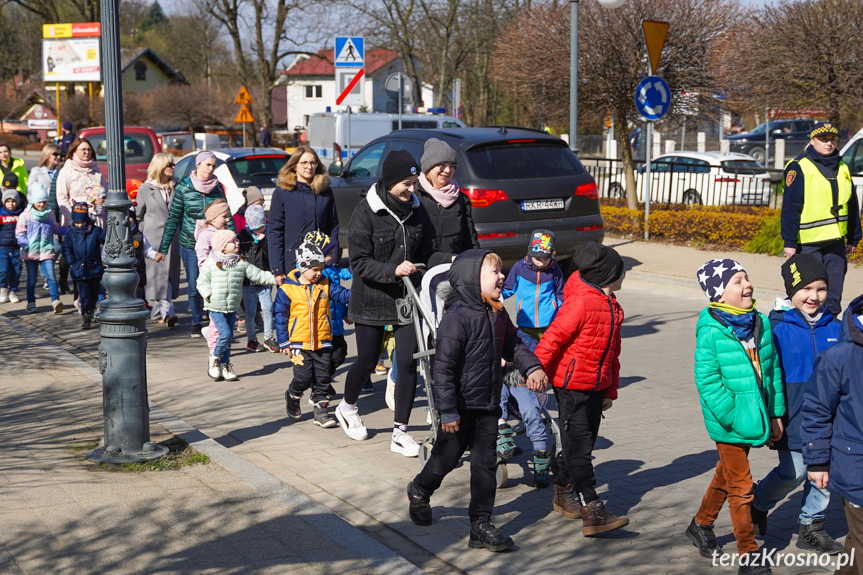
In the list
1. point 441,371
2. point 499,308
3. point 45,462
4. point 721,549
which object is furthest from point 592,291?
point 45,462

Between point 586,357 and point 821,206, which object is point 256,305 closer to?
point 821,206

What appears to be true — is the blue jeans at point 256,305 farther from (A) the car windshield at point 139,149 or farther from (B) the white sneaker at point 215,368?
(A) the car windshield at point 139,149

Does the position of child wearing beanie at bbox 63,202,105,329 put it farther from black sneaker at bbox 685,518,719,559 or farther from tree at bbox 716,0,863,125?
tree at bbox 716,0,863,125

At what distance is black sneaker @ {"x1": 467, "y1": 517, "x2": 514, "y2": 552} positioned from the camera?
185 inches

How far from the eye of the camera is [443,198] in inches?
251

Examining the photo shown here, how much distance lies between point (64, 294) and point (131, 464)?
780 cm

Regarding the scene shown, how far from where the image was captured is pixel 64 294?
42.7 feet

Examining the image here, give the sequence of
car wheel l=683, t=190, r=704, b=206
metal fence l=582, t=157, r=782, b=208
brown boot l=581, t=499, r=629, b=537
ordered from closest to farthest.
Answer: brown boot l=581, t=499, r=629, b=537 < metal fence l=582, t=157, r=782, b=208 < car wheel l=683, t=190, r=704, b=206

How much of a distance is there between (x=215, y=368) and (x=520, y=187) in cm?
456

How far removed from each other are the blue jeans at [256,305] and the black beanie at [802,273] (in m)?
5.80

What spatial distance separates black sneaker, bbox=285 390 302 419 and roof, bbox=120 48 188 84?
78470 millimetres

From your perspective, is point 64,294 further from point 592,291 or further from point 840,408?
point 840,408

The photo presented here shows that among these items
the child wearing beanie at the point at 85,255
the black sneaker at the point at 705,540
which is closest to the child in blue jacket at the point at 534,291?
the black sneaker at the point at 705,540

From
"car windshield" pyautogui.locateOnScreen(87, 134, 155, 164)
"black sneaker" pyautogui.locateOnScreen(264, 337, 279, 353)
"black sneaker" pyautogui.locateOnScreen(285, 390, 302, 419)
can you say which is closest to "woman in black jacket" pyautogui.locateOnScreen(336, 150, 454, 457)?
"black sneaker" pyautogui.locateOnScreen(285, 390, 302, 419)
